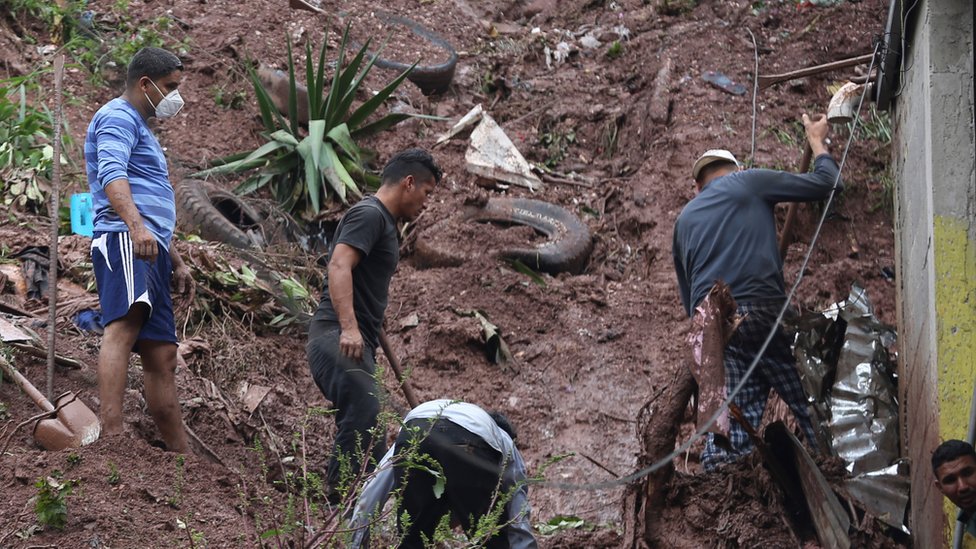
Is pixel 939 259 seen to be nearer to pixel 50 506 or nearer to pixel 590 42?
pixel 50 506

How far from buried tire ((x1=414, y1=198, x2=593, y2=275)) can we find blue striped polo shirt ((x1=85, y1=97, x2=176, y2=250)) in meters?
3.59

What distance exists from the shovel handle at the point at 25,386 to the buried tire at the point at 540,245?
12.2 ft

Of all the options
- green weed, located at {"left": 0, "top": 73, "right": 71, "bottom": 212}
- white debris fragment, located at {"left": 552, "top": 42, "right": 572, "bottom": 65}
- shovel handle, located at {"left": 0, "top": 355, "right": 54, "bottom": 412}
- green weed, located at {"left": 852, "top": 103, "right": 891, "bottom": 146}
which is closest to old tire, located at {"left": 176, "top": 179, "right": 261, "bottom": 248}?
green weed, located at {"left": 0, "top": 73, "right": 71, "bottom": 212}

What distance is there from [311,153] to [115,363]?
4.45 m

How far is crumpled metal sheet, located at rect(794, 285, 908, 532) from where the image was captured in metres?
4.88

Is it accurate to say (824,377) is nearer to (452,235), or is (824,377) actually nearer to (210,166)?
(452,235)

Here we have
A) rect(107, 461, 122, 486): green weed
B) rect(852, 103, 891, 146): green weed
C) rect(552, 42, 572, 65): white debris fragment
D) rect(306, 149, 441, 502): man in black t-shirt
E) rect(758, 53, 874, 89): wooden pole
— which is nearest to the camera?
rect(107, 461, 122, 486): green weed

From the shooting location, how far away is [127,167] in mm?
4504

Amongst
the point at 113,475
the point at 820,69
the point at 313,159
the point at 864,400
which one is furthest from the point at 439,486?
the point at 313,159

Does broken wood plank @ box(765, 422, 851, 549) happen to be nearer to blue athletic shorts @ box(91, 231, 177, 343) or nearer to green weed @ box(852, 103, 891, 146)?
blue athletic shorts @ box(91, 231, 177, 343)

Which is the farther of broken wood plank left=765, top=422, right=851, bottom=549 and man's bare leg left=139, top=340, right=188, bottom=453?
man's bare leg left=139, top=340, right=188, bottom=453

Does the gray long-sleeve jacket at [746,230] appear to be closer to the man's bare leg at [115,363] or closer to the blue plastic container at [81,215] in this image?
the man's bare leg at [115,363]

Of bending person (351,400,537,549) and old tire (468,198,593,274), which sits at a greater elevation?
old tire (468,198,593,274)

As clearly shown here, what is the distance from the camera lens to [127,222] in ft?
14.1
